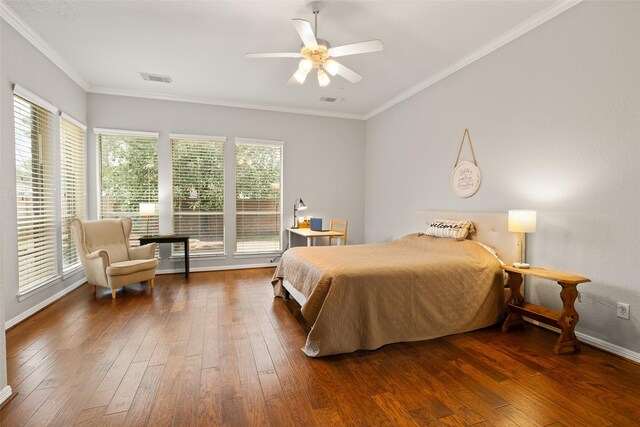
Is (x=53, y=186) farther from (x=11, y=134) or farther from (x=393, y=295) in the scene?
(x=393, y=295)

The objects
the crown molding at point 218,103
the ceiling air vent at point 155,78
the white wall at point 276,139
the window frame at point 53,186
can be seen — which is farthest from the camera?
the white wall at point 276,139

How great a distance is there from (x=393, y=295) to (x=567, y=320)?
4.58 feet

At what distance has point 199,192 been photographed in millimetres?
5500

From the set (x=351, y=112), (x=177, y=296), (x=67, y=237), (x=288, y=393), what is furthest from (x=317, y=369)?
(x=351, y=112)

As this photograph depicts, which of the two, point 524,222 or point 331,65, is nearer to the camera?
point 524,222

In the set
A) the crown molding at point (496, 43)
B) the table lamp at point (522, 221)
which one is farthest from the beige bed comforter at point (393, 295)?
the crown molding at point (496, 43)

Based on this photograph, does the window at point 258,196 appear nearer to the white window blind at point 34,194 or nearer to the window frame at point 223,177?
the window frame at point 223,177

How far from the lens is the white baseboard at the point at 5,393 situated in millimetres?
1882

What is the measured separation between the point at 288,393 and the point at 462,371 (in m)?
1.25

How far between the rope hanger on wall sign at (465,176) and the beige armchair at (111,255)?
165 inches

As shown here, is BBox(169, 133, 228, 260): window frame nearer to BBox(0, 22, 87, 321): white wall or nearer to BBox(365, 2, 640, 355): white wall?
BBox(0, 22, 87, 321): white wall

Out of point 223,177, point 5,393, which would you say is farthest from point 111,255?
point 5,393

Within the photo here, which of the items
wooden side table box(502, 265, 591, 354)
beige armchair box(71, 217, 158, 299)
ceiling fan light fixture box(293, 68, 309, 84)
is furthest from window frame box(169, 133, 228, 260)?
wooden side table box(502, 265, 591, 354)

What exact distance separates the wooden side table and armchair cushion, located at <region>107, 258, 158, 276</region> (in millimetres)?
4254
